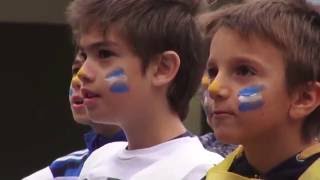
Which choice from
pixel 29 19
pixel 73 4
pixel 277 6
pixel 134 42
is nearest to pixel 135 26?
pixel 134 42

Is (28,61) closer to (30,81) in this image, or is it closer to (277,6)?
(30,81)

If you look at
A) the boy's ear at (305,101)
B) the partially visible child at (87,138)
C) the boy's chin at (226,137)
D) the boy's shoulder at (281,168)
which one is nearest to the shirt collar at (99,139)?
the partially visible child at (87,138)

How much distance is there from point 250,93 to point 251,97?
15 mm

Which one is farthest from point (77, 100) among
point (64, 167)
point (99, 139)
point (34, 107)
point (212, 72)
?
point (34, 107)

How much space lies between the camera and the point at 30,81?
8.14m

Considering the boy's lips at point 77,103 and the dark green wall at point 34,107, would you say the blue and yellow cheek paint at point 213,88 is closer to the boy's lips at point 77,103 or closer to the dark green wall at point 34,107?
the boy's lips at point 77,103

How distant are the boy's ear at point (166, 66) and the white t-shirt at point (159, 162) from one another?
0.71 ft

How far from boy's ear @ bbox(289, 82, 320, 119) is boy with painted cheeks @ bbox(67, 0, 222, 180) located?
0.45 m

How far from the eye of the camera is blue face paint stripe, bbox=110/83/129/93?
8.73 feet

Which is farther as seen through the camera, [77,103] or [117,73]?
[77,103]

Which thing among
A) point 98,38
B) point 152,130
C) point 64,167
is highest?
point 98,38

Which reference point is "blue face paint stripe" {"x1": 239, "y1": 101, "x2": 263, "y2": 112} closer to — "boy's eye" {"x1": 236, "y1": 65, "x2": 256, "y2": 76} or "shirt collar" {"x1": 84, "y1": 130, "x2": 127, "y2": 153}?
"boy's eye" {"x1": 236, "y1": 65, "x2": 256, "y2": 76}

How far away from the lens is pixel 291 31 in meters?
2.27

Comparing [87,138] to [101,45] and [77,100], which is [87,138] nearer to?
[77,100]
